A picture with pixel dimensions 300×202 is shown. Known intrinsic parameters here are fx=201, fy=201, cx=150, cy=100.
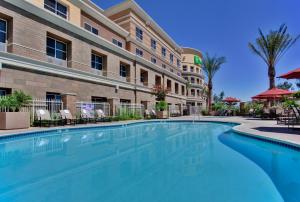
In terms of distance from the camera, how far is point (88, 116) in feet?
49.2

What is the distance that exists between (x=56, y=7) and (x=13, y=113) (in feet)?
31.6

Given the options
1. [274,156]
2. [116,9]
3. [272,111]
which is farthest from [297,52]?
[274,156]

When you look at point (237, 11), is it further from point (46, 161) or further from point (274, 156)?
point (46, 161)

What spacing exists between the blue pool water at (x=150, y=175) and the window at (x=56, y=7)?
39.8 feet

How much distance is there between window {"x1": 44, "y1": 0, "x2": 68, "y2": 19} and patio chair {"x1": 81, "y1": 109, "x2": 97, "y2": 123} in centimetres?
802

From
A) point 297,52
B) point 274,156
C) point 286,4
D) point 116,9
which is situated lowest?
point 274,156

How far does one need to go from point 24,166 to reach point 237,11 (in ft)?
70.6

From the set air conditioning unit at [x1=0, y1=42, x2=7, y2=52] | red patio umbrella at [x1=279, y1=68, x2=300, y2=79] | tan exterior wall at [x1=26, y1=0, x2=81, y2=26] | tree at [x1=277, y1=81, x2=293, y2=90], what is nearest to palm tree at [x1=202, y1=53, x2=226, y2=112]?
tan exterior wall at [x1=26, y1=0, x2=81, y2=26]

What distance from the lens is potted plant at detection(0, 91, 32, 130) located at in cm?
988

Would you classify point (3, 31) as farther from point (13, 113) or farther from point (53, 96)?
point (13, 113)

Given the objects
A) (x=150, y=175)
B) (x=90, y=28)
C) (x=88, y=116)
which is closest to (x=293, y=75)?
(x=150, y=175)

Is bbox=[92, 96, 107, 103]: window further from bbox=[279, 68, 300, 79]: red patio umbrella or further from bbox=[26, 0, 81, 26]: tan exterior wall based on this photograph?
bbox=[279, 68, 300, 79]: red patio umbrella

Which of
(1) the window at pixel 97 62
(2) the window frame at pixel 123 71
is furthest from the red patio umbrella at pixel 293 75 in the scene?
(2) the window frame at pixel 123 71

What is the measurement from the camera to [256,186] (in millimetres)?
3621
